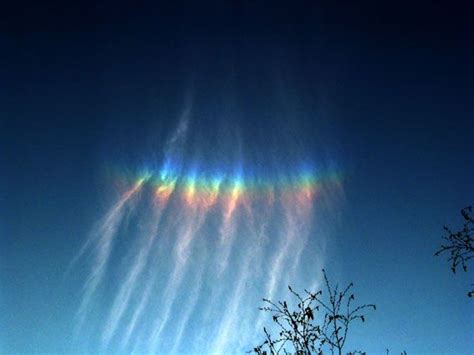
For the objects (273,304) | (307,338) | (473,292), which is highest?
(273,304)

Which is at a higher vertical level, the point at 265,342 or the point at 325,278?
the point at 325,278

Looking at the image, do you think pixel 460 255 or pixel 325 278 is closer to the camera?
pixel 460 255

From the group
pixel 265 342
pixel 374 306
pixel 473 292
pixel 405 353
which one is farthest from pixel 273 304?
pixel 473 292

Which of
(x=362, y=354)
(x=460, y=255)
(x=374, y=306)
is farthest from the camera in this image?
(x=362, y=354)

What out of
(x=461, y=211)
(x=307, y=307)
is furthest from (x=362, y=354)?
(x=461, y=211)

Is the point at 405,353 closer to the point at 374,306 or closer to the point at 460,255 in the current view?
the point at 374,306

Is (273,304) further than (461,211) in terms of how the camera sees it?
Yes

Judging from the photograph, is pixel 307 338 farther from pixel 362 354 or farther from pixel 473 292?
pixel 473 292

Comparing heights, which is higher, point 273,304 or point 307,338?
point 273,304

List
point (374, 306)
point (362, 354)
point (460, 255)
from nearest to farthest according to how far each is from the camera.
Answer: point (460, 255) → point (374, 306) → point (362, 354)
